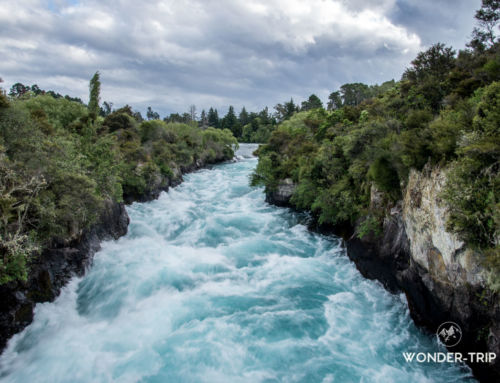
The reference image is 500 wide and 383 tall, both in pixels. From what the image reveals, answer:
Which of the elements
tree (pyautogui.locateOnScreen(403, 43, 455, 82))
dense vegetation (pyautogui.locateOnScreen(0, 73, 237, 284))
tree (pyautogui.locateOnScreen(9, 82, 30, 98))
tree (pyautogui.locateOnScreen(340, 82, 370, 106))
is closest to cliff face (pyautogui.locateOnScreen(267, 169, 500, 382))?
tree (pyautogui.locateOnScreen(403, 43, 455, 82))

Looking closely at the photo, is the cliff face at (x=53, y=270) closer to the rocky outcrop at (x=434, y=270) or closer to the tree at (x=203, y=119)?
the rocky outcrop at (x=434, y=270)

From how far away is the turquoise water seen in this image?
7.10 metres

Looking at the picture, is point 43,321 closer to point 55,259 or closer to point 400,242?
point 55,259

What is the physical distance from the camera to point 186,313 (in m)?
9.35

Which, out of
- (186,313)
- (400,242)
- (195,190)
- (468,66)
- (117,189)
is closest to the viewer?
(186,313)

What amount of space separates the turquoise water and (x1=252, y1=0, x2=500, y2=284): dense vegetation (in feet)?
10.7

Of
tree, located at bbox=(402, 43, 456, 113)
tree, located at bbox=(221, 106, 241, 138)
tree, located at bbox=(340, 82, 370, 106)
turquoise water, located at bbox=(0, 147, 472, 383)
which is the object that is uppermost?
tree, located at bbox=(340, 82, 370, 106)

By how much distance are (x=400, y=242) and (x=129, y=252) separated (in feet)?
38.8

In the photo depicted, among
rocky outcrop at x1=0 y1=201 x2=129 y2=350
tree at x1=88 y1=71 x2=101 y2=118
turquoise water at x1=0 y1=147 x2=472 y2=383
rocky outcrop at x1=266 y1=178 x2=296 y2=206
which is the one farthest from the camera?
tree at x1=88 y1=71 x2=101 y2=118

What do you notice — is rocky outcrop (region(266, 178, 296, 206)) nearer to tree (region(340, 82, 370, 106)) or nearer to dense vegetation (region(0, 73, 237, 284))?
dense vegetation (region(0, 73, 237, 284))

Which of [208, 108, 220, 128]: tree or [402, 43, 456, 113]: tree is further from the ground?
[208, 108, 220, 128]: tree

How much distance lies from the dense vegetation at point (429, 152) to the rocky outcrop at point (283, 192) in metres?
0.40

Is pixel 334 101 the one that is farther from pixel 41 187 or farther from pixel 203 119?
pixel 41 187

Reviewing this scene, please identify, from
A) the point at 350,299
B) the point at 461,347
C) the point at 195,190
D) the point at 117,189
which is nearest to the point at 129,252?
the point at 117,189
